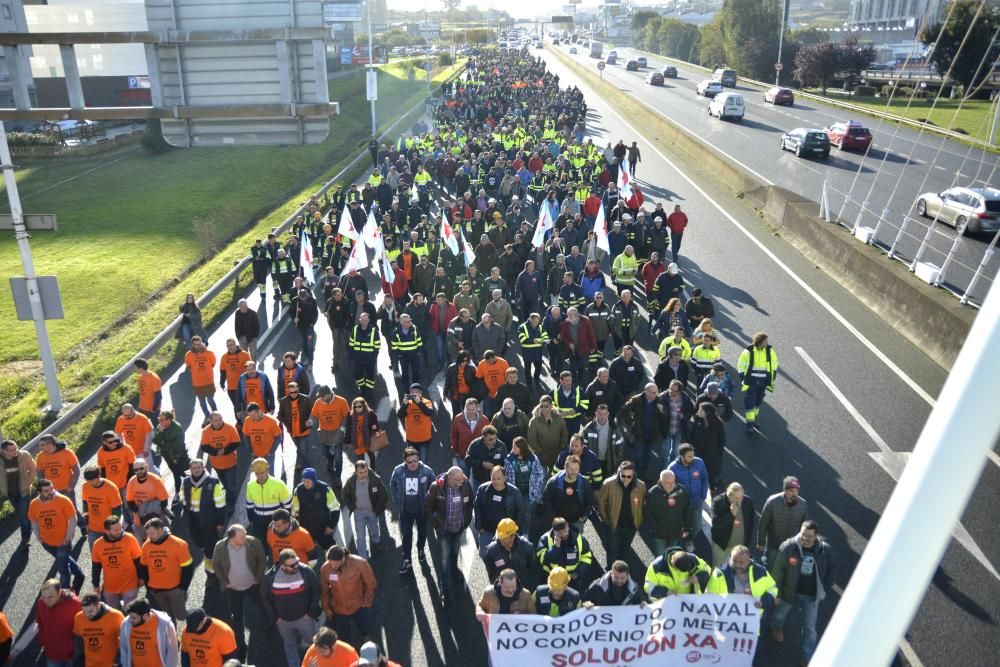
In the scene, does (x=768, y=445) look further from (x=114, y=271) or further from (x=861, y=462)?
(x=114, y=271)

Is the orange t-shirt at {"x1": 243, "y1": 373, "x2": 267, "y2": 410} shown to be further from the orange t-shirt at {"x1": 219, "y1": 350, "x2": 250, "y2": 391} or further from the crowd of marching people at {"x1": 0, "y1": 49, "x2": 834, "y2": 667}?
the orange t-shirt at {"x1": 219, "y1": 350, "x2": 250, "y2": 391}

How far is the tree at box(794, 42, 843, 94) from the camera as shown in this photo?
64250 millimetres

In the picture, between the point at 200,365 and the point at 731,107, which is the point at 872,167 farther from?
the point at 200,365

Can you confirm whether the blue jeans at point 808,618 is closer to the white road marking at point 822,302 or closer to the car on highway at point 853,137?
the white road marking at point 822,302

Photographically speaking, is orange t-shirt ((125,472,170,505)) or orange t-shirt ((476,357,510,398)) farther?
orange t-shirt ((476,357,510,398))

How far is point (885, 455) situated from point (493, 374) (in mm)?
5609

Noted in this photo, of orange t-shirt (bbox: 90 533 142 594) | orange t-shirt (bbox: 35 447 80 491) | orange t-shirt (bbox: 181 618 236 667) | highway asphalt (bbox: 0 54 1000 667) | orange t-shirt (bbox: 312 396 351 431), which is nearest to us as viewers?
orange t-shirt (bbox: 181 618 236 667)

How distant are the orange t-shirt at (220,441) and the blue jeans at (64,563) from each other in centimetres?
173

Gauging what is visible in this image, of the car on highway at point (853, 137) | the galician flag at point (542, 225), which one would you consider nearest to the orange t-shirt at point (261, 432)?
the galician flag at point (542, 225)

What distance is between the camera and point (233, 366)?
12.0 m

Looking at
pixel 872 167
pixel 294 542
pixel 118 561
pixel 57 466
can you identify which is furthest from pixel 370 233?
pixel 872 167

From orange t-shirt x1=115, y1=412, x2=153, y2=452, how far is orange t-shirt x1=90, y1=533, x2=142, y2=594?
2576 millimetres

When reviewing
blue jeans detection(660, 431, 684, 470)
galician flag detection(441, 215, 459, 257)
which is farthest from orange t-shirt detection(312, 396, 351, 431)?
galician flag detection(441, 215, 459, 257)

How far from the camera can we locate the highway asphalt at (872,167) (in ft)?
70.7
